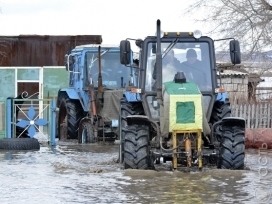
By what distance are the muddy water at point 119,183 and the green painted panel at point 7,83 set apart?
14179 millimetres

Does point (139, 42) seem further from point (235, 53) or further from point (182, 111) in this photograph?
point (182, 111)

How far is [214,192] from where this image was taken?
11484 millimetres

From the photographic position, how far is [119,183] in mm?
12391

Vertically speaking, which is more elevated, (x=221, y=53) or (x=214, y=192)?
(x=221, y=53)

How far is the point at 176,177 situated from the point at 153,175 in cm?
38

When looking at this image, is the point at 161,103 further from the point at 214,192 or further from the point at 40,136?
the point at 40,136

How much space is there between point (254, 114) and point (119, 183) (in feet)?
43.8

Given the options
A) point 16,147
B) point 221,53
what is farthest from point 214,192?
point 221,53

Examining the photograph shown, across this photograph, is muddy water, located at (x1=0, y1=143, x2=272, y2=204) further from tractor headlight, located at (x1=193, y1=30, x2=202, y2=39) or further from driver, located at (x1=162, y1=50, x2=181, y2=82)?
tractor headlight, located at (x1=193, y1=30, x2=202, y2=39)

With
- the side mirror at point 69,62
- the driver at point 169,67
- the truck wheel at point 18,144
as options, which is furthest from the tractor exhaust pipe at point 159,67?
the side mirror at point 69,62

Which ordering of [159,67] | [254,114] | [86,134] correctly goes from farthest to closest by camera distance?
1. [254,114]
2. [86,134]
3. [159,67]

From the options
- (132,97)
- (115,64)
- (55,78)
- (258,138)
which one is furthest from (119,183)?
(55,78)

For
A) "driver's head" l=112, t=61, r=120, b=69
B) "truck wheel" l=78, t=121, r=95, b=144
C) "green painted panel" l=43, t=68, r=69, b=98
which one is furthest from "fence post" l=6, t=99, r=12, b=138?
"green painted panel" l=43, t=68, r=69, b=98

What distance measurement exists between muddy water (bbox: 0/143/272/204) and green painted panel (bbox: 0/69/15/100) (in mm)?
14179
